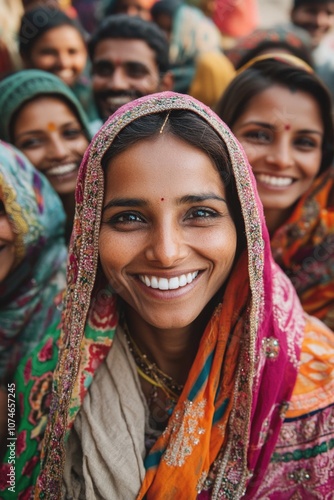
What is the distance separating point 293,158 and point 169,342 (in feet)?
4.14

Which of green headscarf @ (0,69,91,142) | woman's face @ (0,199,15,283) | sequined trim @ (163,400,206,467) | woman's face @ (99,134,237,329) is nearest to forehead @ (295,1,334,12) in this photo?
green headscarf @ (0,69,91,142)

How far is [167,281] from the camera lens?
143 cm

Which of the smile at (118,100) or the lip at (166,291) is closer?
the lip at (166,291)

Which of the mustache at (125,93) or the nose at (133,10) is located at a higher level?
the nose at (133,10)

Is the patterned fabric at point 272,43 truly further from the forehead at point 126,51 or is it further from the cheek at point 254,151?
the cheek at point 254,151

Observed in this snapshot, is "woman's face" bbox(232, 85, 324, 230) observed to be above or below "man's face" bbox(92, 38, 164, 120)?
below

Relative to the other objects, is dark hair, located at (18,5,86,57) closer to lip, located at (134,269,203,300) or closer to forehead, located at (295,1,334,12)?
forehead, located at (295,1,334,12)

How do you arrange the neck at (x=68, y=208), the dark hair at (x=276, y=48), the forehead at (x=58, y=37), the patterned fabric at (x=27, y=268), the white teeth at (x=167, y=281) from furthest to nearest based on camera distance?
the forehead at (x=58, y=37) → the dark hair at (x=276, y=48) → the neck at (x=68, y=208) → the patterned fabric at (x=27, y=268) → the white teeth at (x=167, y=281)

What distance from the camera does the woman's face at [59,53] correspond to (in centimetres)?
385

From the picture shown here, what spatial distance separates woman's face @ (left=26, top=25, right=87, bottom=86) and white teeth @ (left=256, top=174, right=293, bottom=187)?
7.16 ft

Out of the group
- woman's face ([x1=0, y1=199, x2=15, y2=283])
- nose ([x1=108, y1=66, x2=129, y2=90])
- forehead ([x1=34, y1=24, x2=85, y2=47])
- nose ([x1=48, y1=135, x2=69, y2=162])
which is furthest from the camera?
forehead ([x1=34, y1=24, x2=85, y2=47])

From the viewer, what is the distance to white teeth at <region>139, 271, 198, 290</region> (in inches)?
56.4

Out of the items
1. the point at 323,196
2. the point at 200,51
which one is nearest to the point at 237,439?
the point at 323,196

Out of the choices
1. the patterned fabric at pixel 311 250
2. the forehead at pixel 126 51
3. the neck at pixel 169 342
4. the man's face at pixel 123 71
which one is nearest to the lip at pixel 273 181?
the patterned fabric at pixel 311 250
